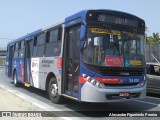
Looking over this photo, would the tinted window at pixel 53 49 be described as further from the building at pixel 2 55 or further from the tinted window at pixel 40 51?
the building at pixel 2 55

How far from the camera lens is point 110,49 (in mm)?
9812

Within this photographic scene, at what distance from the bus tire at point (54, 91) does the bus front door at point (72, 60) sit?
3.19 feet

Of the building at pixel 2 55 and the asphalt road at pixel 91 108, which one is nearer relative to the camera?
the asphalt road at pixel 91 108

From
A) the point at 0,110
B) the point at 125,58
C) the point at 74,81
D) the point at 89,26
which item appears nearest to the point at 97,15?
the point at 89,26

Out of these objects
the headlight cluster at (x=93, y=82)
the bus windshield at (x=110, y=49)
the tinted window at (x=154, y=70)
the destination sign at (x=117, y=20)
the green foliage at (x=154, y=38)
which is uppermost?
the green foliage at (x=154, y=38)

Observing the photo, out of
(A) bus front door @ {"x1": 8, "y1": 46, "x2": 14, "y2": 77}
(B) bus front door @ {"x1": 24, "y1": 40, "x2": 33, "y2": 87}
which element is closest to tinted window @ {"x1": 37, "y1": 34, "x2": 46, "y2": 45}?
(B) bus front door @ {"x1": 24, "y1": 40, "x2": 33, "y2": 87}

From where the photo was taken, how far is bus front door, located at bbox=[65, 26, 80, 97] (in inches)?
403

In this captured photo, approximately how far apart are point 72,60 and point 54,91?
6.40 feet

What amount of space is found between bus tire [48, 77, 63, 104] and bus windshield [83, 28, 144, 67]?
2.70 meters

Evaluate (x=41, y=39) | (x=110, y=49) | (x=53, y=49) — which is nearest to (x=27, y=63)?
(x=41, y=39)

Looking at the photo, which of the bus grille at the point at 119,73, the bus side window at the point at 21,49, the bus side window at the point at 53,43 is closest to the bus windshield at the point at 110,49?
the bus grille at the point at 119,73

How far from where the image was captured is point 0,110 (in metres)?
10.4

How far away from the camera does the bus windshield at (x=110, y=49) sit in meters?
9.62

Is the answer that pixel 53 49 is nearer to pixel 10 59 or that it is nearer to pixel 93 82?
pixel 93 82
